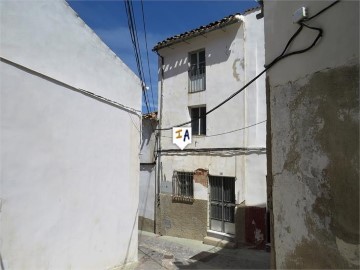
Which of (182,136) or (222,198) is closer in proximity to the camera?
(222,198)

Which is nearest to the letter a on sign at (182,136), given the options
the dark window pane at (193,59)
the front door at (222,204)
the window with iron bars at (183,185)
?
the window with iron bars at (183,185)

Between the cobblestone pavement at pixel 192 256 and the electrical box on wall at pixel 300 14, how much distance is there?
6815 millimetres

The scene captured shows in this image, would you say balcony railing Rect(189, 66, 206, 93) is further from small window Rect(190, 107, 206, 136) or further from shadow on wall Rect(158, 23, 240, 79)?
small window Rect(190, 107, 206, 136)

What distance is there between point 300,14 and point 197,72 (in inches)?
395

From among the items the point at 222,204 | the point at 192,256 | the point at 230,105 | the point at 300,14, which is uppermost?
the point at 230,105

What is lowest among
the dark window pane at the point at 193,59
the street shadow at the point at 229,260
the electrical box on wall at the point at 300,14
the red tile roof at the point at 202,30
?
the street shadow at the point at 229,260

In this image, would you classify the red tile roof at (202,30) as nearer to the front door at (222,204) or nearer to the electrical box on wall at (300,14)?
the front door at (222,204)

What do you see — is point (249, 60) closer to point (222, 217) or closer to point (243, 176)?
point (243, 176)

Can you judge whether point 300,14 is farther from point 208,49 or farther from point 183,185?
point 183,185

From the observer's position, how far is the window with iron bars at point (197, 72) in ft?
44.5

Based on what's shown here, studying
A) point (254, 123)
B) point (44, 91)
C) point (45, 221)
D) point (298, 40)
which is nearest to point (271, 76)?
point (298, 40)

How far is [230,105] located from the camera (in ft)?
41.1

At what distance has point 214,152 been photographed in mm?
12758

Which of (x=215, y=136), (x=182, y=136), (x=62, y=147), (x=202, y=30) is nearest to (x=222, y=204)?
(x=215, y=136)
